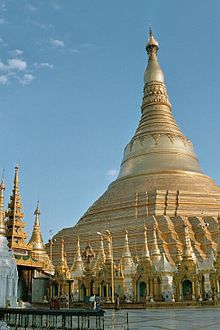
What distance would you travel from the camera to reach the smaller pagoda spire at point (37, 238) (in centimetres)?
4009

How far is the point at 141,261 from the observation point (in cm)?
3209

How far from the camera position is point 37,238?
41719 millimetres

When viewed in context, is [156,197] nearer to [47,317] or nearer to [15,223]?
[15,223]

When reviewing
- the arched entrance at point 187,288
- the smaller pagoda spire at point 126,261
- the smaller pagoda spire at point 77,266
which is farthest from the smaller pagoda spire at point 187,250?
the smaller pagoda spire at point 77,266

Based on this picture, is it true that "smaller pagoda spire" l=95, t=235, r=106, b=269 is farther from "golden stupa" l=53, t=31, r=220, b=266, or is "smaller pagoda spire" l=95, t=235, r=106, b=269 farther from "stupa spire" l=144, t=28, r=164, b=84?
"stupa spire" l=144, t=28, r=164, b=84

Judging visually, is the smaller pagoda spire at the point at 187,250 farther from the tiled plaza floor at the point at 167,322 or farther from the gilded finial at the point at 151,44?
the gilded finial at the point at 151,44

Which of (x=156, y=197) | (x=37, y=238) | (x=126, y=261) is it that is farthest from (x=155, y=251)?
(x=37, y=238)

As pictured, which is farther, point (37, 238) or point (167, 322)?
point (37, 238)

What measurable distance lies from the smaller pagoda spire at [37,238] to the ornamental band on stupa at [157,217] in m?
2.36

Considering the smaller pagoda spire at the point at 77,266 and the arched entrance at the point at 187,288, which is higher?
the smaller pagoda spire at the point at 77,266

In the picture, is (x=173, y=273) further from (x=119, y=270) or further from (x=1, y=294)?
(x=1, y=294)


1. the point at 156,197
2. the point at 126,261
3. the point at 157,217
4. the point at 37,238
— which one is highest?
the point at 156,197

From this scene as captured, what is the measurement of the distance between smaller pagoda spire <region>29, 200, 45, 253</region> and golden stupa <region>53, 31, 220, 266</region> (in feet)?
8.02

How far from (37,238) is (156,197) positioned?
12.2 metres
